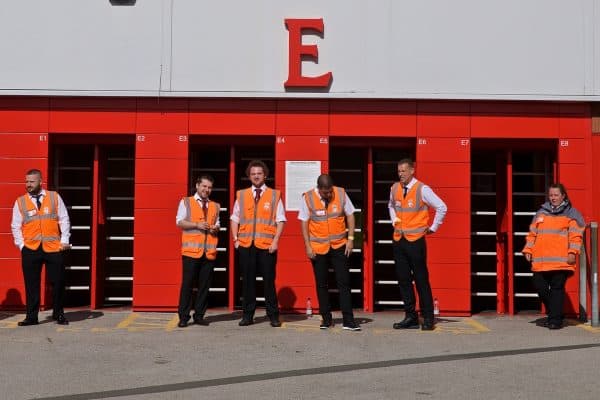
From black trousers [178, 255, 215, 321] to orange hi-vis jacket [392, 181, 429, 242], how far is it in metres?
2.38

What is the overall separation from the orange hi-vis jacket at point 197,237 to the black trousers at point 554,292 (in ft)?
13.5

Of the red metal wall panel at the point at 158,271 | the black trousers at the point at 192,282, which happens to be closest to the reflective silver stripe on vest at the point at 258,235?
the black trousers at the point at 192,282

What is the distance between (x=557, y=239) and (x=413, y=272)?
1.94 m

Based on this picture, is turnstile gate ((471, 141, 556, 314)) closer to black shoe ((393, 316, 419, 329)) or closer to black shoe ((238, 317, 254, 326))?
black shoe ((393, 316, 419, 329))

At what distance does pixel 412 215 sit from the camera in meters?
10.4

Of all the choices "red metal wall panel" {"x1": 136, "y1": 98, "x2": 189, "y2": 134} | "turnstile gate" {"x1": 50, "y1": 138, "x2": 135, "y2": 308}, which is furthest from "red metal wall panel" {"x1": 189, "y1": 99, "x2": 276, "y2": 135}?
"turnstile gate" {"x1": 50, "y1": 138, "x2": 135, "y2": 308}

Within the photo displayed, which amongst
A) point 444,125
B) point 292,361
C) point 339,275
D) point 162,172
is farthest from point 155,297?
point 444,125

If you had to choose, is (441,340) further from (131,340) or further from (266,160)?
(266,160)

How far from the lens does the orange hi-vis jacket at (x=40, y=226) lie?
35.2 ft

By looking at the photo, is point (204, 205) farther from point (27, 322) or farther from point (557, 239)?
point (557, 239)

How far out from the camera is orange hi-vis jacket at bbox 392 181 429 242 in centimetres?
1040

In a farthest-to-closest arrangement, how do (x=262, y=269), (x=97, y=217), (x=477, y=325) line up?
(x=97, y=217)
(x=477, y=325)
(x=262, y=269)

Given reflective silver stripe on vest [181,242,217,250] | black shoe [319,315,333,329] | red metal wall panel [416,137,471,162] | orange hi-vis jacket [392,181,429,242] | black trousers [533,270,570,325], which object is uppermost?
red metal wall panel [416,137,471,162]

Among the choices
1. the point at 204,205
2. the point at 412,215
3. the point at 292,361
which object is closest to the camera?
the point at 292,361
